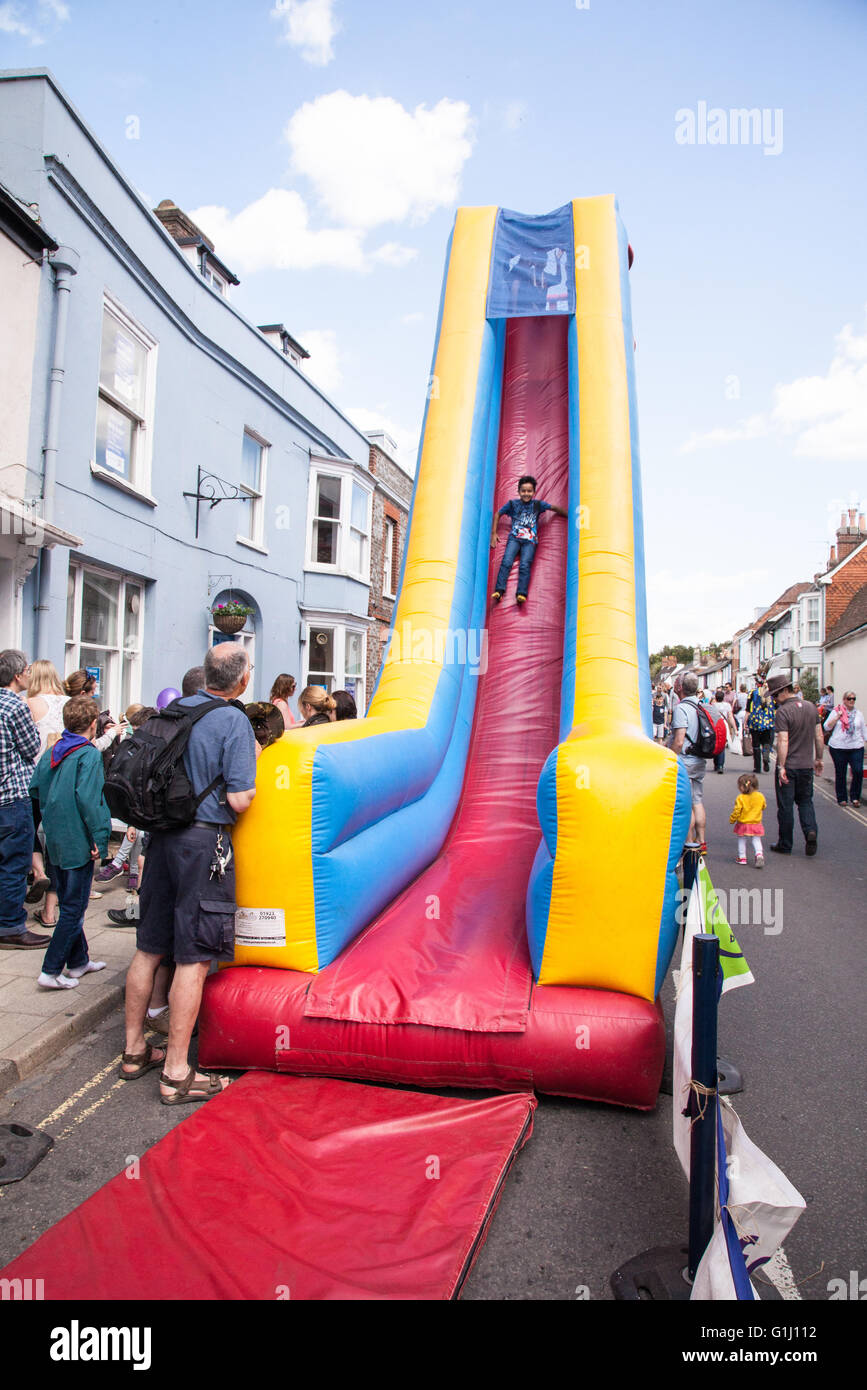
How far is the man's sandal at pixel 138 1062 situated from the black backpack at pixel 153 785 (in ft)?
3.40

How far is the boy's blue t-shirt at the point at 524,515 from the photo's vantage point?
23.9 ft

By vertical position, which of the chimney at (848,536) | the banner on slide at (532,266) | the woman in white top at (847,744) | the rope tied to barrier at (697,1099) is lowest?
the rope tied to barrier at (697,1099)

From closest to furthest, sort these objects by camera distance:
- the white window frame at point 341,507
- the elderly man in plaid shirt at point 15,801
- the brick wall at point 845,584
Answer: the elderly man in plaid shirt at point 15,801
the white window frame at point 341,507
the brick wall at point 845,584

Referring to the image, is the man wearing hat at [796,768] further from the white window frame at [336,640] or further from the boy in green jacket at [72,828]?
the white window frame at [336,640]

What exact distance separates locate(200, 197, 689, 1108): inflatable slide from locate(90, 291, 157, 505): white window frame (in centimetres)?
338

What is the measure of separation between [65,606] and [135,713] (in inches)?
69.4

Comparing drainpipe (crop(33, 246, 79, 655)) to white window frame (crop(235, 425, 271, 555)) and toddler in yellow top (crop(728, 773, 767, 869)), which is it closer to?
white window frame (crop(235, 425, 271, 555))

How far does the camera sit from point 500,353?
8.43m

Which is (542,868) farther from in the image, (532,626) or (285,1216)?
(532,626)

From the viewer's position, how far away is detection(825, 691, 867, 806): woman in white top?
442 inches

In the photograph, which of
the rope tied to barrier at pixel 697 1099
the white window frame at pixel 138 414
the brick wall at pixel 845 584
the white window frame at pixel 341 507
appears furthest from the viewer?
the brick wall at pixel 845 584

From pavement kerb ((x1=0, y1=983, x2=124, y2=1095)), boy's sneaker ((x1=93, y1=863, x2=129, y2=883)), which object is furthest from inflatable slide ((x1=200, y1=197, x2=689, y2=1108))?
boy's sneaker ((x1=93, y1=863, x2=129, y2=883))

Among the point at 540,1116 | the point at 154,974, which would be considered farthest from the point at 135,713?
the point at 540,1116

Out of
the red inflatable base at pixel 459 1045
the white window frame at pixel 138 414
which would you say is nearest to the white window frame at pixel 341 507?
the white window frame at pixel 138 414
